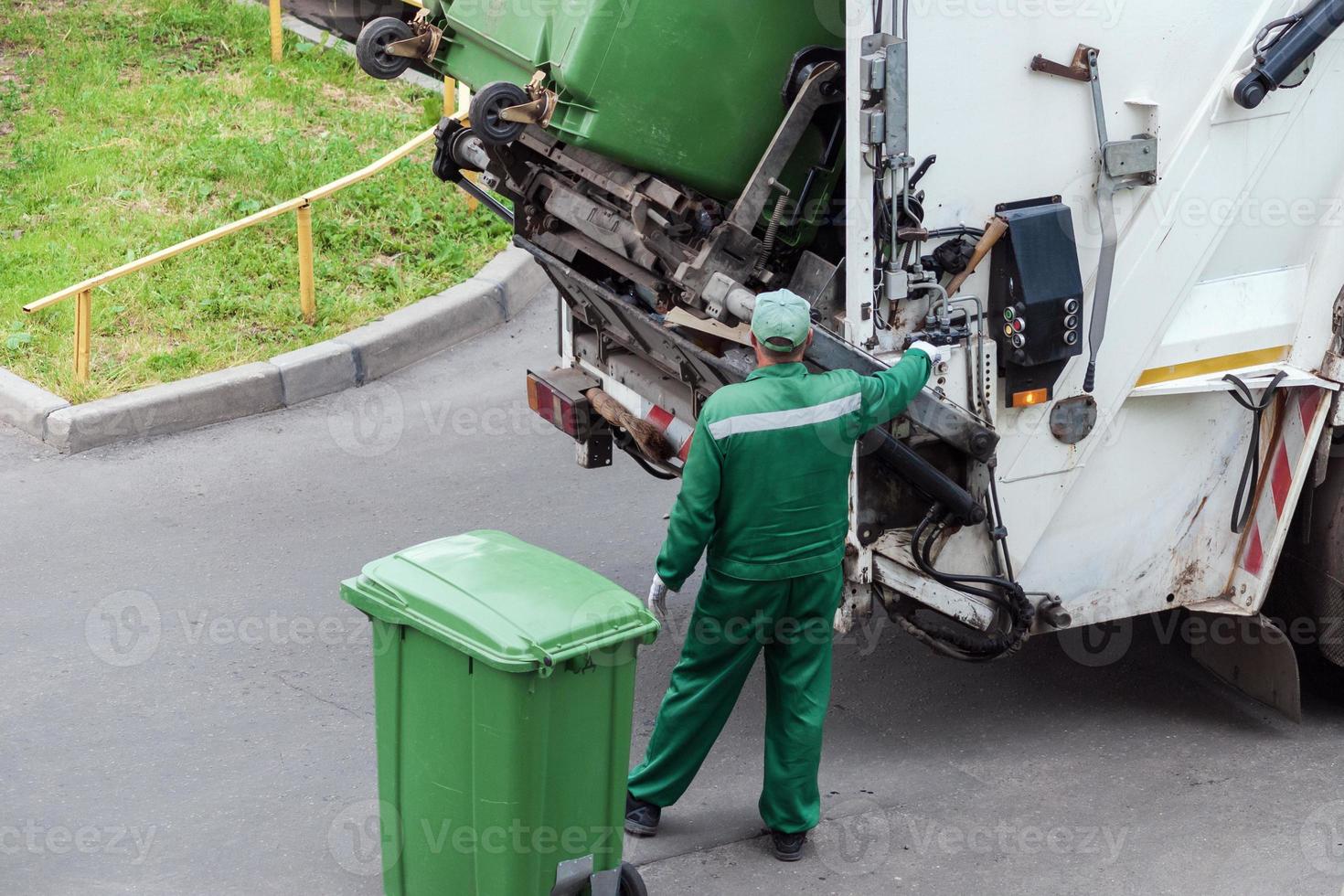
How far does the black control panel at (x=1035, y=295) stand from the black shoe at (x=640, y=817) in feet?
4.75

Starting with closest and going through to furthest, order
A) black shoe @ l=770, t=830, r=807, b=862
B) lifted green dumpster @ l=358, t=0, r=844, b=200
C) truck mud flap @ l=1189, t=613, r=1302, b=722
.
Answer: lifted green dumpster @ l=358, t=0, r=844, b=200
black shoe @ l=770, t=830, r=807, b=862
truck mud flap @ l=1189, t=613, r=1302, b=722

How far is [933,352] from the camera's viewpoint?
404cm

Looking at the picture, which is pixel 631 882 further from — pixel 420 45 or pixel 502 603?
pixel 420 45

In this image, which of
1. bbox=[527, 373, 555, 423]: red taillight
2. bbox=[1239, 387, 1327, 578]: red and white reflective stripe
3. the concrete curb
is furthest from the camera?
the concrete curb

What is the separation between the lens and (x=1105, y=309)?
166 inches

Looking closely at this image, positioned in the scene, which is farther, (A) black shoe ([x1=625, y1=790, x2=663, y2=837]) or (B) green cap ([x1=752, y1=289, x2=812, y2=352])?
(A) black shoe ([x1=625, y1=790, x2=663, y2=837])

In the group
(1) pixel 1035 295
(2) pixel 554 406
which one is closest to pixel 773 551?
(1) pixel 1035 295

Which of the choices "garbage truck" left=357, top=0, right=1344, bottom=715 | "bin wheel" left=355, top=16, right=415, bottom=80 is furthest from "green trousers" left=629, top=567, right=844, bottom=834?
"bin wheel" left=355, top=16, right=415, bottom=80

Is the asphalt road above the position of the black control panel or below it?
below

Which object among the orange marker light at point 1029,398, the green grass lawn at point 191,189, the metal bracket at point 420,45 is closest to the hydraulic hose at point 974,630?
the orange marker light at point 1029,398

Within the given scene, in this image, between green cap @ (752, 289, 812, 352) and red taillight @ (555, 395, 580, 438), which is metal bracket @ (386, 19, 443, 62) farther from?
green cap @ (752, 289, 812, 352)

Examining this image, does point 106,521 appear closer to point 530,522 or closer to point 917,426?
point 530,522

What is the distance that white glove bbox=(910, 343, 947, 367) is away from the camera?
3988 millimetres

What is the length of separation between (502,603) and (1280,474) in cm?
241
